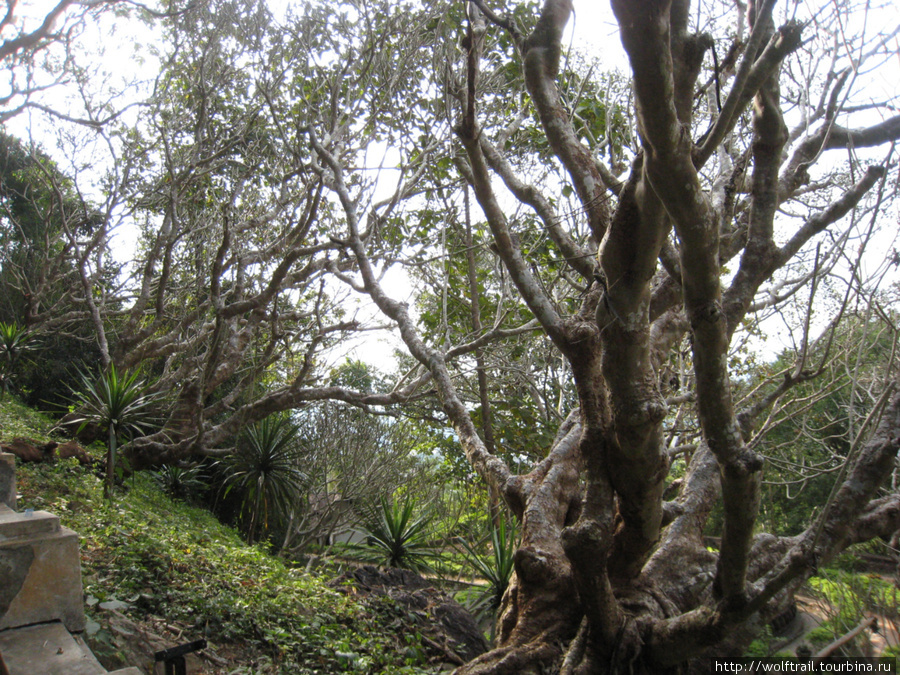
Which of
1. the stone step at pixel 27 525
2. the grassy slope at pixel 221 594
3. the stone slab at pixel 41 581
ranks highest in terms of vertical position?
the stone step at pixel 27 525

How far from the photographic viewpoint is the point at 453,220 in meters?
7.06

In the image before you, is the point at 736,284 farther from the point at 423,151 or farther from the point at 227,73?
the point at 227,73

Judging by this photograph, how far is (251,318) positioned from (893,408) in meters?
7.20

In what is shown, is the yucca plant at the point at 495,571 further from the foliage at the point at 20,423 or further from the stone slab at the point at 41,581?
the foliage at the point at 20,423

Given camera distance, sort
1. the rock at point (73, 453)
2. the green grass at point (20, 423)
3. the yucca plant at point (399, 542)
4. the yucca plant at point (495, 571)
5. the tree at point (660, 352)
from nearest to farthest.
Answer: the tree at point (660, 352) → the yucca plant at point (495, 571) → the rock at point (73, 453) → the green grass at point (20, 423) → the yucca plant at point (399, 542)

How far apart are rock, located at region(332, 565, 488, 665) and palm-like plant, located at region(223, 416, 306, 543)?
3.07 meters

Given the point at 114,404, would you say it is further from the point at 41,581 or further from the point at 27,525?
the point at 41,581

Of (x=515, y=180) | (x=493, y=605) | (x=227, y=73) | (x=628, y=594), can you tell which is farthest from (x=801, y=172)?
(x=227, y=73)

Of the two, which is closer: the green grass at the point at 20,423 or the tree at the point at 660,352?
the tree at the point at 660,352

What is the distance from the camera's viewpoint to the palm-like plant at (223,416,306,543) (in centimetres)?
831

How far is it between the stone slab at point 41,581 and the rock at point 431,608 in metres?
2.62

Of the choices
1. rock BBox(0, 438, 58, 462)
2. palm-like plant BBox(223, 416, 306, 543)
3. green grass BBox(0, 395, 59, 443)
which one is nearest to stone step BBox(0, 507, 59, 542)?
rock BBox(0, 438, 58, 462)

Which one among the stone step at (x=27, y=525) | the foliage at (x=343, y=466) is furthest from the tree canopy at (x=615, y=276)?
the stone step at (x=27, y=525)

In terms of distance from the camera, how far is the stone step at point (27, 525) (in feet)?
8.21
